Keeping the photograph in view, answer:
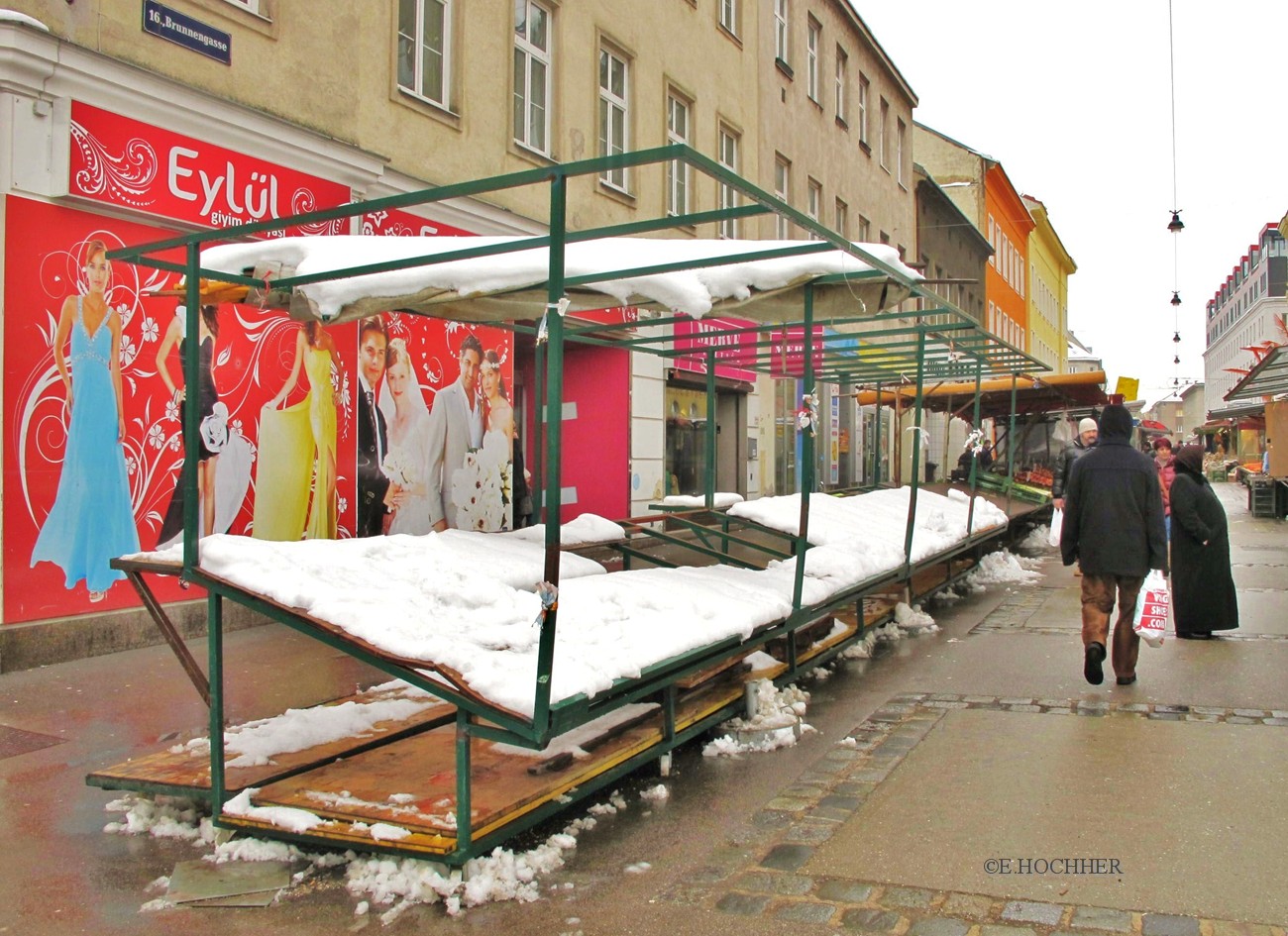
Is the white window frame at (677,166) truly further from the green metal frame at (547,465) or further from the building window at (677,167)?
the green metal frame at (547,465)

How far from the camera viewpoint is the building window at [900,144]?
95.3 ft

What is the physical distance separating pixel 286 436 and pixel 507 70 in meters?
5.30

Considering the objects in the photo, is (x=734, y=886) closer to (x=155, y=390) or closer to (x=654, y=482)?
(x=155, y=390)

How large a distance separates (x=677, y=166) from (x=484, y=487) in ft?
23.8

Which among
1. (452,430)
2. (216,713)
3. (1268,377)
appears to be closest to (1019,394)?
(1268,377)

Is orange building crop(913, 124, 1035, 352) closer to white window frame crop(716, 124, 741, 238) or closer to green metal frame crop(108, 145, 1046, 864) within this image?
white window frame crop(716, 124, 741, 238)

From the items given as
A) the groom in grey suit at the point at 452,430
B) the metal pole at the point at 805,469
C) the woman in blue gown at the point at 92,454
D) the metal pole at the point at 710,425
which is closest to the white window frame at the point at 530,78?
the groom in grey suit at the point at 452,430

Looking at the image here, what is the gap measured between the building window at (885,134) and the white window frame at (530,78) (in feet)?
52.8

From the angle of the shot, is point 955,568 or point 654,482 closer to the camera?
point 955,568

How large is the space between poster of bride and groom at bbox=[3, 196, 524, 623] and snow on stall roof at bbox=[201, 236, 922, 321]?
1.64 ft

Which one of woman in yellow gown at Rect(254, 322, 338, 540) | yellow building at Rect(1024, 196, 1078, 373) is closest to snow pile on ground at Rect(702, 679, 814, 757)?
woman in yellow gown at Rect(254, 322, 338, 540)

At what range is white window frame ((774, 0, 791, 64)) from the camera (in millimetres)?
20234

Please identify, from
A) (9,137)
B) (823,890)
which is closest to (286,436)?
(9,137)

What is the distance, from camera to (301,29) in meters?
9.22
